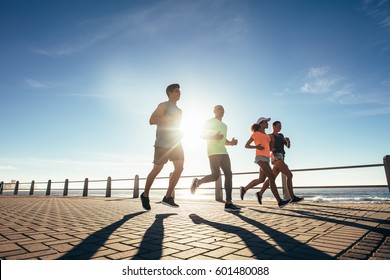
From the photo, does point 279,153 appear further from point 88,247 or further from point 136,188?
point 136,188

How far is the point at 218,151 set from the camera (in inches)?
192

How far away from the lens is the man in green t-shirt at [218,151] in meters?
4.78

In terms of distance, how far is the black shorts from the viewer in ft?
14.3

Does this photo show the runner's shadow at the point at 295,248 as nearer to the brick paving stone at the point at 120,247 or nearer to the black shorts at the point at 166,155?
the brick paving stone at the point at 120,247

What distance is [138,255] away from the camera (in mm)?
1808

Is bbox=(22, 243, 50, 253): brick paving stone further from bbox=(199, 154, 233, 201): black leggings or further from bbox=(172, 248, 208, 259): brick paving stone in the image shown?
bbox=(199, 154, 233, 201): black leggings

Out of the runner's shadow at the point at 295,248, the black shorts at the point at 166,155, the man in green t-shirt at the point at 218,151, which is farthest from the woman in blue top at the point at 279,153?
the runner's shadow at the point at 295,248

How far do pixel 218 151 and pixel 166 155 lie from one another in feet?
3.50

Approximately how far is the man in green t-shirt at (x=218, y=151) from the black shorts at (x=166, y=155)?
71cm

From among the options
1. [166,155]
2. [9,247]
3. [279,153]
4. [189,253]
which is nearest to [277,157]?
[279,153]
